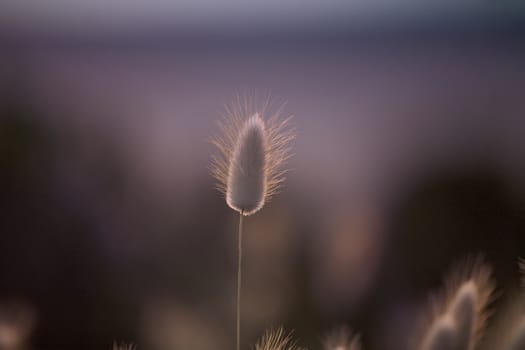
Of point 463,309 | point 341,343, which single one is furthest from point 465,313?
point 341,343

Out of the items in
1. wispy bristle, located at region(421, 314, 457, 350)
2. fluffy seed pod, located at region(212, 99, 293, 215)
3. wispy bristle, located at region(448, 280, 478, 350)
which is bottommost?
wispy bristle, located at region(421, 314, 457, 350)

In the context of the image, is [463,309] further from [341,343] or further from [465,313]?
[341,343]

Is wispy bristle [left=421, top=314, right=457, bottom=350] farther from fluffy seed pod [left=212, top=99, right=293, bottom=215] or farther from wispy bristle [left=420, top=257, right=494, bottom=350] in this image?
fluffy seed pod [left=212, top=99, right=293, bottom=215]

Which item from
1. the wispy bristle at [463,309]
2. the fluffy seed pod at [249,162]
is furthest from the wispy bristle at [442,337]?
the fluffy seed pod at [249,162]

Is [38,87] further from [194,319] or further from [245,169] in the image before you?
[245,169]

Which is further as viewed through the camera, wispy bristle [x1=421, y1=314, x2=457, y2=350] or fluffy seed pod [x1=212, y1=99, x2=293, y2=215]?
fluffy seed pod [x1=212, y1=99, x2=293, y2=215]

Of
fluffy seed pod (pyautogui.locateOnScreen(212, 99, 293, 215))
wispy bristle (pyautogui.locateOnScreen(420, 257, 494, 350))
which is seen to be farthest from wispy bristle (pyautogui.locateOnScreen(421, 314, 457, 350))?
fluffy seed pod (pyautogui.locateOnScreen(212, 99, 293, 215))

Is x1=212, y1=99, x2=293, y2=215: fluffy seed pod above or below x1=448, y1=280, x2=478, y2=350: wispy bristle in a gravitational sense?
above

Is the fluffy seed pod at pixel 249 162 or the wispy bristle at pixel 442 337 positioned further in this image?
the fluffy seed pod at pixel 249 162

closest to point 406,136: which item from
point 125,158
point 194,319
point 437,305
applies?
point 125,158

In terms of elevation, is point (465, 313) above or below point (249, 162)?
below

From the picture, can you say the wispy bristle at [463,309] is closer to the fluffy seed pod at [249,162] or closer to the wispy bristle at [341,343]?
the wispy bristle at [341,343]
